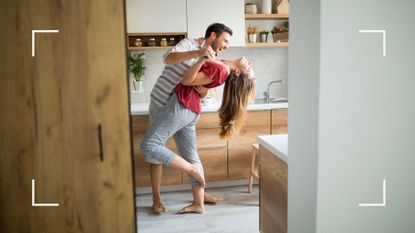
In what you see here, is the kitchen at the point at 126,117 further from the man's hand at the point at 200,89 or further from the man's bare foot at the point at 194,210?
the man's bare foot at the point at 194,210

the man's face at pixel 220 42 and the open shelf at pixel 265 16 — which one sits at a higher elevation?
the open shelf at pixel 265 16

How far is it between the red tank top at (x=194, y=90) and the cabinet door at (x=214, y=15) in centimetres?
108

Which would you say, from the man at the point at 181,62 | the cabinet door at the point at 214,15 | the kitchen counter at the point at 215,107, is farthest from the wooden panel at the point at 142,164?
the cabinet door at the point at 214,15

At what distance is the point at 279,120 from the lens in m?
3.94

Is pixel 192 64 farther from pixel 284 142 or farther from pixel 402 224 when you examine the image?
pixel 402 224

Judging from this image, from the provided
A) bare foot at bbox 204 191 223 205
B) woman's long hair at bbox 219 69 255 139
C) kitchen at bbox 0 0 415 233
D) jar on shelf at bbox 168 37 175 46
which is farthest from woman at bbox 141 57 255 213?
kitchen at bbox 0 0 415 233

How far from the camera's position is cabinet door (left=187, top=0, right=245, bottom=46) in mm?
3779

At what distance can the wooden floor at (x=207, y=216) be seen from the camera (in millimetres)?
2939

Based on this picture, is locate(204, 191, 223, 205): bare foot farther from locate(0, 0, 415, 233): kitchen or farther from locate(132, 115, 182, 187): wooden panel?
locate(0, 0, 415, 233): kitchen

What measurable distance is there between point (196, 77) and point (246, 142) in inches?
53.2

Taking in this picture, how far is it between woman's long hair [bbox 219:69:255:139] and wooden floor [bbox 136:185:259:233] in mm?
789

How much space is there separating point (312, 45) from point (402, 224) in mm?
792

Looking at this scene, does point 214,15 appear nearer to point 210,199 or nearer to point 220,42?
point 220,42

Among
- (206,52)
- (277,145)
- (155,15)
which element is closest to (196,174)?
(206,52)
